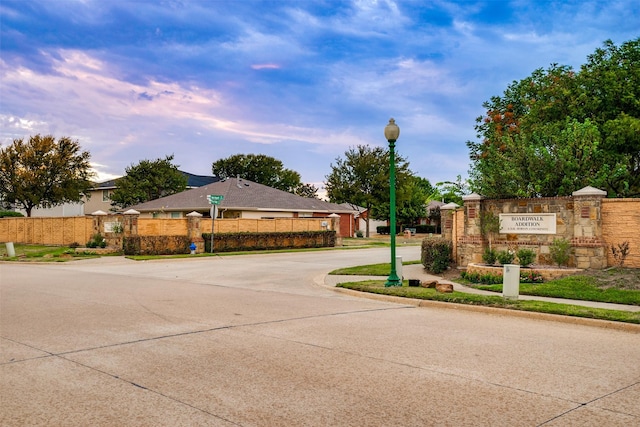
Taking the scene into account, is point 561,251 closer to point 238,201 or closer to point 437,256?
point 437,256

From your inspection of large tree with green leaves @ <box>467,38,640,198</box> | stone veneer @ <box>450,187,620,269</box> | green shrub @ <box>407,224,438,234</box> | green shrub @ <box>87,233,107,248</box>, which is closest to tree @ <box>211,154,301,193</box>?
green shrub @ <box>407,224,438,234</box>

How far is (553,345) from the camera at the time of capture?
8.08 meters

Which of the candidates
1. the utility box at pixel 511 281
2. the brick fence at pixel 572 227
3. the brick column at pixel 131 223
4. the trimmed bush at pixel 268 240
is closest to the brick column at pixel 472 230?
the brick fence at pixel 572 227

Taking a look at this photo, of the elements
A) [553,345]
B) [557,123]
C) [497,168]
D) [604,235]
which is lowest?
[553,345]

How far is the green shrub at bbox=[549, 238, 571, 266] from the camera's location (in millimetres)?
15912

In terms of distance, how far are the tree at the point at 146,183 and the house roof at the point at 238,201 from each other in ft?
29.2

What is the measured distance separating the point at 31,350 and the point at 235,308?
4.63m

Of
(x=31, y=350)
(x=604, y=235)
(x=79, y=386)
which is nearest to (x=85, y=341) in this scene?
(x=31, y=350)

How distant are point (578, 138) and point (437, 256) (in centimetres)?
613

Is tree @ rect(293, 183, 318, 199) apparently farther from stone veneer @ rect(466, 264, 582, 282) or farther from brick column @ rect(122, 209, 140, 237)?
stone veneer @ rect(466, 264, 582, 282)

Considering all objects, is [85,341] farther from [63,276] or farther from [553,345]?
[63,276]

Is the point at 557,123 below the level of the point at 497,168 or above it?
above

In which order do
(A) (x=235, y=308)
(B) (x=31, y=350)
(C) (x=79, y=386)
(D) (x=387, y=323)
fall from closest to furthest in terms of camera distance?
(C) (x=79, y=386), (B) (x=31, y=350), (D) (x=387, y=323), (A) (x=235, y=308)

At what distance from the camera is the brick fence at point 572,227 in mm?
15336
